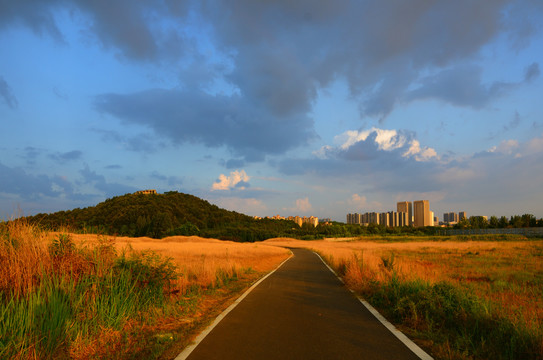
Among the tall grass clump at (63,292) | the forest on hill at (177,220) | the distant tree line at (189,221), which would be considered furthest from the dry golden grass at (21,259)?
the forest on hill at (177,220)

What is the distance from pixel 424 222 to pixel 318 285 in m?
176

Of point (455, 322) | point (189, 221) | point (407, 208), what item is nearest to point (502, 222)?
point (407, 208)

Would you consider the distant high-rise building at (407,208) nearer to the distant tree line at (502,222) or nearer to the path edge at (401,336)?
the distant tree line at (502,222)

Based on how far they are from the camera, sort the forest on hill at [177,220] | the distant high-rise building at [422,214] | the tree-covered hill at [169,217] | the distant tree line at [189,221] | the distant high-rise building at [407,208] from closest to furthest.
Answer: the tree-covered hill at [169,217] < the forest on hill at [177,220] < the distant tree line at [189,221] < the distant high-rise building at [422,214] < the distant high-rise building at [407,208]

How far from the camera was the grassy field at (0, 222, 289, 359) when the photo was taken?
5172mm

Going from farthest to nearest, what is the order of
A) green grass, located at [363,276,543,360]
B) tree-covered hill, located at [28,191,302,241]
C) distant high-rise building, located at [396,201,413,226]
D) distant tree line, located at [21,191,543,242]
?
distant high-rise building, located at [396,201,413,226]
distant tree line, located at [21,191,543,242]
tree-covered hill, located at [28,191,302,241]
green grass, located at [363,276,543,360]

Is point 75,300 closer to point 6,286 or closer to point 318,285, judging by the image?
point 6,286

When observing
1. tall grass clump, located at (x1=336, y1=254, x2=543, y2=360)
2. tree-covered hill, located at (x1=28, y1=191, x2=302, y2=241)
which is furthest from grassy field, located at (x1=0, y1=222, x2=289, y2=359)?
tree-covered hill, located at (x1=28, y1=191, x2=302, y2=241)

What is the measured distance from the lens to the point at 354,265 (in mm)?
14820

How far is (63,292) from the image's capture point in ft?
21.2

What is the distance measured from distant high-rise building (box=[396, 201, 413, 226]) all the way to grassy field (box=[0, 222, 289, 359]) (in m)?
190

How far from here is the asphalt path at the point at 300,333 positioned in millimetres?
5105

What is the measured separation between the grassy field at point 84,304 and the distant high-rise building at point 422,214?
180677mm

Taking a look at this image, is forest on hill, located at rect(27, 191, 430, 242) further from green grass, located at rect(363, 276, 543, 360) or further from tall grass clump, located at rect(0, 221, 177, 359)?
green grass, located at rect(363, 276, 543, 360)
